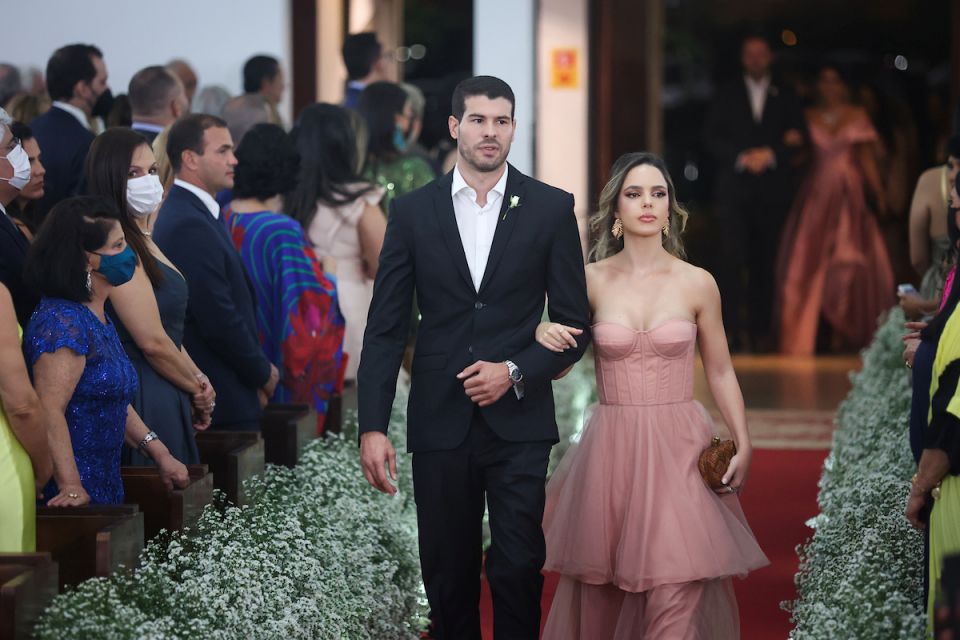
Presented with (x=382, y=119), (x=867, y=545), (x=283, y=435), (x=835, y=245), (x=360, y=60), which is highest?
(x=360, y=60)

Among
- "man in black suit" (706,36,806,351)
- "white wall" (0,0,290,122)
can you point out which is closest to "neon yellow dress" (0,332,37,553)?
"white wall" (0,0,290,122)

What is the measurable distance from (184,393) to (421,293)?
892 mm

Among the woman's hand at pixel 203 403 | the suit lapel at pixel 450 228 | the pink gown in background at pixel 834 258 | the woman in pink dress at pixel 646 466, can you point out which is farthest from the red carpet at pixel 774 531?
→ the pink gown in background at pixel 834 258

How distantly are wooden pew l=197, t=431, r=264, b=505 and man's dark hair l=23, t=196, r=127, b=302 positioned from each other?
82cm

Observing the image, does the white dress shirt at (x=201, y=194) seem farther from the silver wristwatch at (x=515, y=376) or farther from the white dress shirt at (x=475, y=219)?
the silver wristwatch at (x=515, y=376)

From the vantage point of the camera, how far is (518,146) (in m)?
11.8

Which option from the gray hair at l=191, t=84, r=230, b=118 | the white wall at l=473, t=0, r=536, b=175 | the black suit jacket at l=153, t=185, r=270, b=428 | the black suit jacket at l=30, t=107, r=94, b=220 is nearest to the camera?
the black suit jacket at l=153, t=185, r=270, b=428

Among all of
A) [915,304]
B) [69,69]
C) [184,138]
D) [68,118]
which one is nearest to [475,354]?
[184,138]

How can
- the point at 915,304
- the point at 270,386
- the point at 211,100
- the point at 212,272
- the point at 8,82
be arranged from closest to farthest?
the point at 212,272 < the point at 270,386 < the point at 915,304 < the point at 8,82 < the point at 211,100

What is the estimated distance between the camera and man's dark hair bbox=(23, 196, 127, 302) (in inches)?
163

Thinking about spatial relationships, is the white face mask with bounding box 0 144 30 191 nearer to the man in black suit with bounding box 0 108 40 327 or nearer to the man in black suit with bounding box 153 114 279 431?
the man in black suit with bounding box 0 108 40 327

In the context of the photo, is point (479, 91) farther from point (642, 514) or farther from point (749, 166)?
point (749, 166)

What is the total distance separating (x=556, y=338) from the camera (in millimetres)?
4434

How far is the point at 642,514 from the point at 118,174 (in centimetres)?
175
